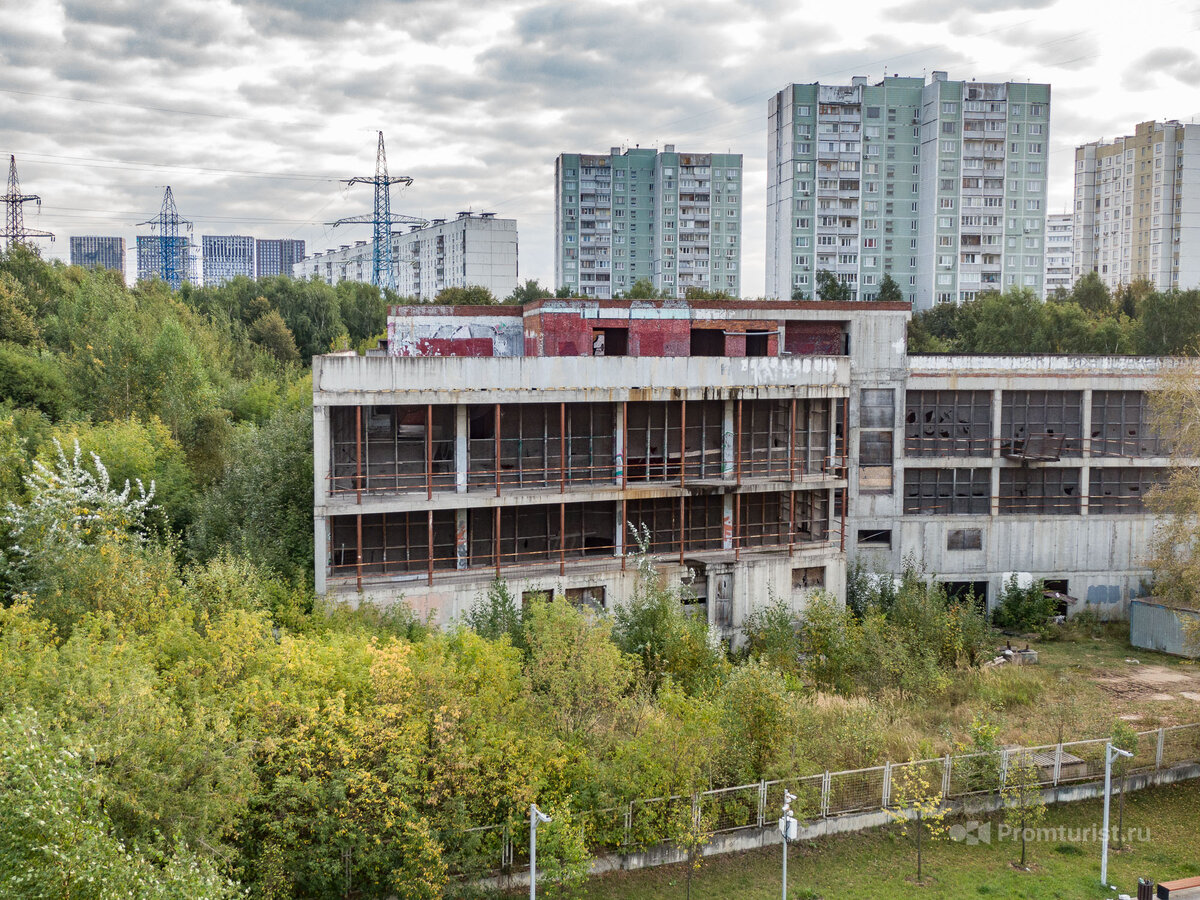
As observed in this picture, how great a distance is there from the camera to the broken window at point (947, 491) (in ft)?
125

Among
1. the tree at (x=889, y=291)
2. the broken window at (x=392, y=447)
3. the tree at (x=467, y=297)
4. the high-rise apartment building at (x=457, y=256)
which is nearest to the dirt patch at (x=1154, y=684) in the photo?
the broken window at (x=392, y=447)

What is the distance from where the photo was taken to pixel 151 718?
1455 centimetres

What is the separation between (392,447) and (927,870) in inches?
716

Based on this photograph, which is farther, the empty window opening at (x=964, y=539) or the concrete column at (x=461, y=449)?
the empty window opening at (x=964, y=539)

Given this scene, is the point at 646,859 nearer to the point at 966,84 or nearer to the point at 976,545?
the point at 976,545

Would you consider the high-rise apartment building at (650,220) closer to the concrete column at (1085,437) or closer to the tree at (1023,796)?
the concrete column at (1085,437)

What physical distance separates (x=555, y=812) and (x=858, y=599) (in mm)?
20190

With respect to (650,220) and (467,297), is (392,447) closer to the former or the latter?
(467,297)

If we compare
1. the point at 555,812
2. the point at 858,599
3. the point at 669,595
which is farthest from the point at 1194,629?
the point at 555,812

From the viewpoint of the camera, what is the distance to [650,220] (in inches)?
4333

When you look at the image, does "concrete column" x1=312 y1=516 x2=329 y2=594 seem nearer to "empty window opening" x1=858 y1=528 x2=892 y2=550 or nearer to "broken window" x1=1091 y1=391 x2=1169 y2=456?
"empty window opening" x1=858 y1=528 x2=892 y2=550

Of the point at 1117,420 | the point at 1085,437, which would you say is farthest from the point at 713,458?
the point at 1117,420

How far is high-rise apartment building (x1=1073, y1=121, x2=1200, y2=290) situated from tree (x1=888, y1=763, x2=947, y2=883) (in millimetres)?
94599

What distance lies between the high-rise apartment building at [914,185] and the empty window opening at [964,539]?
172 feet
